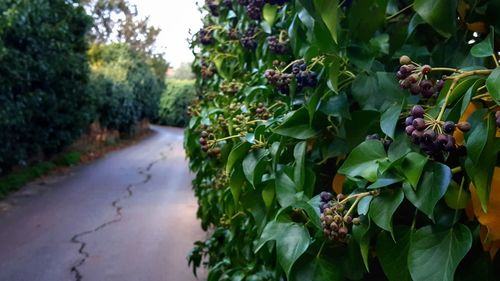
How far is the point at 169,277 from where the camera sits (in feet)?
15.2

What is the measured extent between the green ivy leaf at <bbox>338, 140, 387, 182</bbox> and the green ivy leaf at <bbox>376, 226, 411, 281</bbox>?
0.46 feet

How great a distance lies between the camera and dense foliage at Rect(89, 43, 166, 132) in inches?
634

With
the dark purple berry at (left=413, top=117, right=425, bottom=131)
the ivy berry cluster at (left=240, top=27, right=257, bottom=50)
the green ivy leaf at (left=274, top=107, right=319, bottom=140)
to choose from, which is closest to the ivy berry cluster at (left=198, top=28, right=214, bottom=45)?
the ivy berry cluster at (left=240, top=27, right=257, bottom=50)

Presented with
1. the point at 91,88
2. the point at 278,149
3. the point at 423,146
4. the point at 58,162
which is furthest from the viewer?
the point at 91,88

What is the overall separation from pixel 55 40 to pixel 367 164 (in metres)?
10.1

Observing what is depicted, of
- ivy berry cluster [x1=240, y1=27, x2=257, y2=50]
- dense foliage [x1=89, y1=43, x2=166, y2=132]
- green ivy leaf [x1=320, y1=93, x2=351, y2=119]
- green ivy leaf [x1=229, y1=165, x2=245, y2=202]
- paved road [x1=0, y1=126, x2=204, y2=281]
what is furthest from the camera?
dense foliage [x1=89, y1=43, x2=166, y2=132]

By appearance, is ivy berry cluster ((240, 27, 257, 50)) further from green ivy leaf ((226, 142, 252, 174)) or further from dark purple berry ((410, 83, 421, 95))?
dark purple berry ((410, 83, 421, 95))

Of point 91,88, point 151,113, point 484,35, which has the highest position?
point 484,35

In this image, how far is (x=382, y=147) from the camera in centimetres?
110

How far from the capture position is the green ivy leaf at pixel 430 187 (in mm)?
950

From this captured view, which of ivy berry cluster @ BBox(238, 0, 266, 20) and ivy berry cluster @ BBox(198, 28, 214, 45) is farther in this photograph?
ivy berry cluster @ BBox(198, 28, 214, 45)

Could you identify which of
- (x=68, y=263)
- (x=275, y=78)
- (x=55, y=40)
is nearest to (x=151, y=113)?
(x=55, y=40)

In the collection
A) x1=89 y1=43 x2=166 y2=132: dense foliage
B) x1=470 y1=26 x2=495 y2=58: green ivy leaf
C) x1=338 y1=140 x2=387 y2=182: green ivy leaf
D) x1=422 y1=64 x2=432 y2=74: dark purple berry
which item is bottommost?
x1=89 y1=43 x2=166 y2=132: dense foliage

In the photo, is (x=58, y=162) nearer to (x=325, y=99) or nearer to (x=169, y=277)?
(x=169, y=277)
